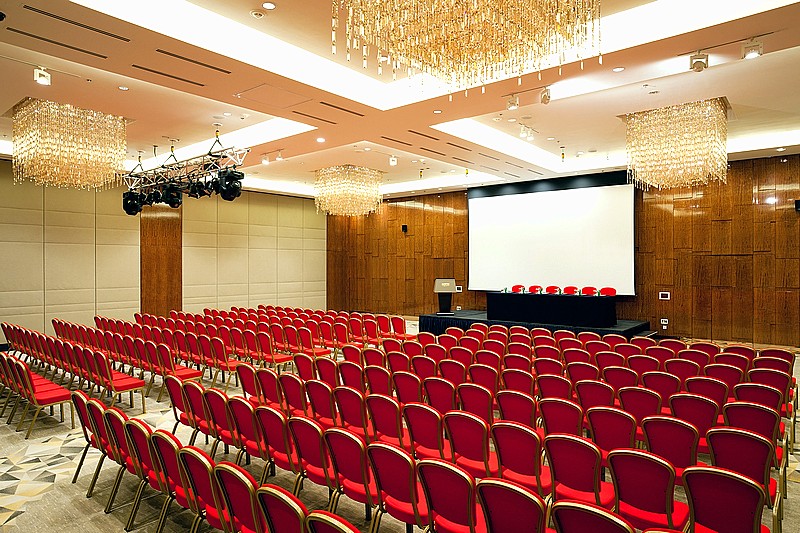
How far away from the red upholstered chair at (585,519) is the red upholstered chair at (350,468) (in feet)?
4.47

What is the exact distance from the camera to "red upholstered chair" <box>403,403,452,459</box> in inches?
161

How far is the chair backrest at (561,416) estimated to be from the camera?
434cm

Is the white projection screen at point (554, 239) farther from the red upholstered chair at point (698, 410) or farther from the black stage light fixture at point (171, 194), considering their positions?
the red upholstered chair at point (698, 410)

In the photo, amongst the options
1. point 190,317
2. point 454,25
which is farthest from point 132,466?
point 190,317

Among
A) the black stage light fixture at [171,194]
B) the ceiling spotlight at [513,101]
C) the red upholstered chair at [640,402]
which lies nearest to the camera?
the red upholstered chair at [640,402]

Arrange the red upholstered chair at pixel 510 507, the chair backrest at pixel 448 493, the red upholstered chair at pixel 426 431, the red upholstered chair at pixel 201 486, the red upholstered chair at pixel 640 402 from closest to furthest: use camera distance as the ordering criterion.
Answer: the red upholstered chair at pixel 510 507 < the chair backrest at pixel 448 493 < the red upholstered chair at pixel 201 486 < the red upholstered chair at pixel 426 431 < the red upholstered chair at pixel 640 402

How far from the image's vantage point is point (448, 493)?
2.94 metres

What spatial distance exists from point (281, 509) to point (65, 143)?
25.5 feet

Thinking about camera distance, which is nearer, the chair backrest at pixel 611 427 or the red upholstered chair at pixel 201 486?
the red upholstered chair at pixel 201 486

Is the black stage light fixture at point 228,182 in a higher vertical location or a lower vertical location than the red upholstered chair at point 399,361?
higher

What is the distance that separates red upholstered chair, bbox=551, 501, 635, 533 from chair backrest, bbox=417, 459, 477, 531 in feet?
1.63

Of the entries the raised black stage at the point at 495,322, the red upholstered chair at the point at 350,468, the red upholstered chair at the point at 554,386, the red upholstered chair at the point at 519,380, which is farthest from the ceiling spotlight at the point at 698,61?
the raised black stage at the point at 495,322

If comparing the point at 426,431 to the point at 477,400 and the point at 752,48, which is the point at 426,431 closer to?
the point at 477,400

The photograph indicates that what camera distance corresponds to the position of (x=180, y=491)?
351 centimetres
